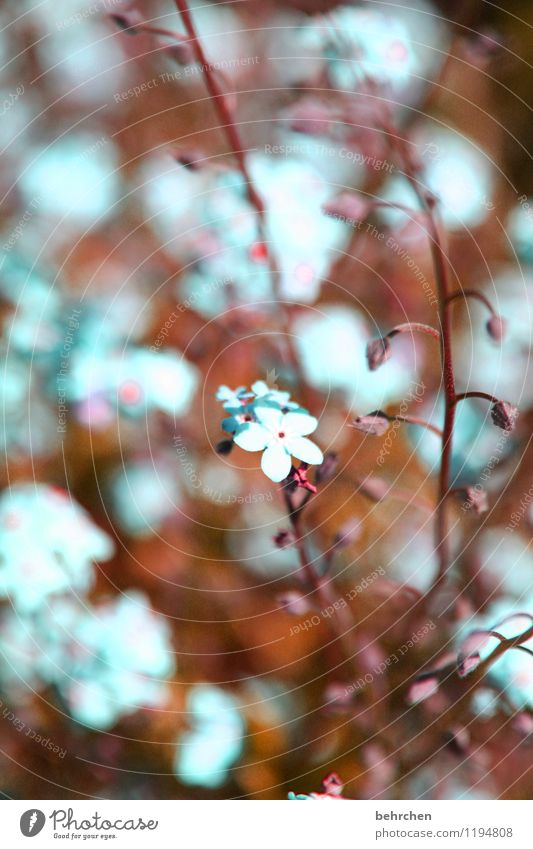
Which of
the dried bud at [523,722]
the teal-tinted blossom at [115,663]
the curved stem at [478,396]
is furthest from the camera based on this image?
the teal-tinted blossom at [115,663]

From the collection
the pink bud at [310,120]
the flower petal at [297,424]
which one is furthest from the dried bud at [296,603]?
the pink bud at [310,120]

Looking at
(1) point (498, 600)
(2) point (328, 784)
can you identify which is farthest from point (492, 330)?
(2) point (328, 784)

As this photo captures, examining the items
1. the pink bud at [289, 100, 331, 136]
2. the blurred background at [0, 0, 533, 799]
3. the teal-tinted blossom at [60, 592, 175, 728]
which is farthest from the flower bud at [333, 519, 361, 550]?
the pink bud at [289, 100, 331, 136]

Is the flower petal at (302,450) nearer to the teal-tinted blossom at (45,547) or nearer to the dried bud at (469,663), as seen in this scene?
the dried bud at (469,663)

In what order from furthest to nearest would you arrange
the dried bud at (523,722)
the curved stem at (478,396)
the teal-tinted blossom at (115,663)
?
the teal-tinted blossom at (115,663) < the dried bud at (523,722) < the curved stem at (478,396)

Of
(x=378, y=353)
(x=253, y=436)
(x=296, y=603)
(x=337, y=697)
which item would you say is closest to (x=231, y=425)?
(x=253, y=436)

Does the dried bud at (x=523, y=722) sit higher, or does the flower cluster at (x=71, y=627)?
the flower cluster at (x=71, y=627)

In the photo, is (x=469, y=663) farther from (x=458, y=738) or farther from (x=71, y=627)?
(x=71, y=627)

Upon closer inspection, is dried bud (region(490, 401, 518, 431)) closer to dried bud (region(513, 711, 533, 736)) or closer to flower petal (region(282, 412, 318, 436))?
flower petal (region(282, 412, 318, 436))
